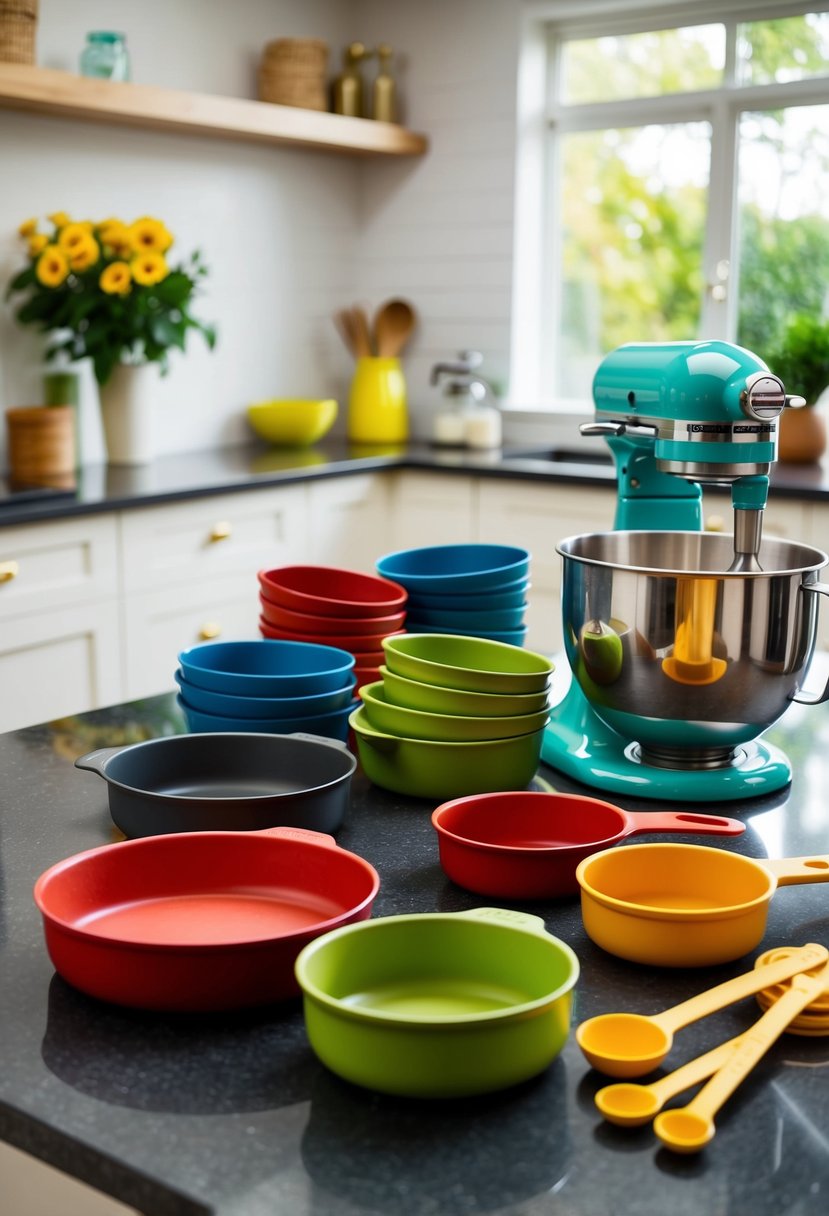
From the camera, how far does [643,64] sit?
380cm

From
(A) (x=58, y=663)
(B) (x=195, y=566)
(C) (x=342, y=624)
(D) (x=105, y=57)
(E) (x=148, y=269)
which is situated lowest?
(A) (x=58, y=663)

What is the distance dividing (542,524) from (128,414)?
1084mm

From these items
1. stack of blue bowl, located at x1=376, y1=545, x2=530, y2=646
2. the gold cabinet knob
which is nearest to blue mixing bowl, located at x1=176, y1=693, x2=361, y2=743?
stack of blue bowl, located at x1=376, y1=545, x2=530, y2=646

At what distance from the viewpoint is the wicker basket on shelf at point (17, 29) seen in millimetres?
2883

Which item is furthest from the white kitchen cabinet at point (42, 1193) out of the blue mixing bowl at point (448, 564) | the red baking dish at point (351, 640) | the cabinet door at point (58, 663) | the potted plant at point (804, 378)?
the potted plant at point (804, 378)

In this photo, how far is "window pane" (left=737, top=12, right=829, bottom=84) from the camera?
11.5ft

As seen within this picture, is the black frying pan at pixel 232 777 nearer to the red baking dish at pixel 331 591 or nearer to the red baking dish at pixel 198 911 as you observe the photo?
the red baking dish at pixel 198 911

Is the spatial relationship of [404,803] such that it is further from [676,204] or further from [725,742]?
[676,204]

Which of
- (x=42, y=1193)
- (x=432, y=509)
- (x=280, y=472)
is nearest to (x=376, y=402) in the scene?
(x=432, y=509)

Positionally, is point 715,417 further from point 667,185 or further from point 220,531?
point 667,185

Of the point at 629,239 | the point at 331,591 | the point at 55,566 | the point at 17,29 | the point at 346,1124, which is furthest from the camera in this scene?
the point at 629,239

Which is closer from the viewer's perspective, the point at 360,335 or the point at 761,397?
the point at 761,397

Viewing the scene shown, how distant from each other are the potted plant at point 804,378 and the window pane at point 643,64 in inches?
33.0

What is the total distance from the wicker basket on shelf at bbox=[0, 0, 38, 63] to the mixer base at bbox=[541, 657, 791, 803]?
2.26 m
